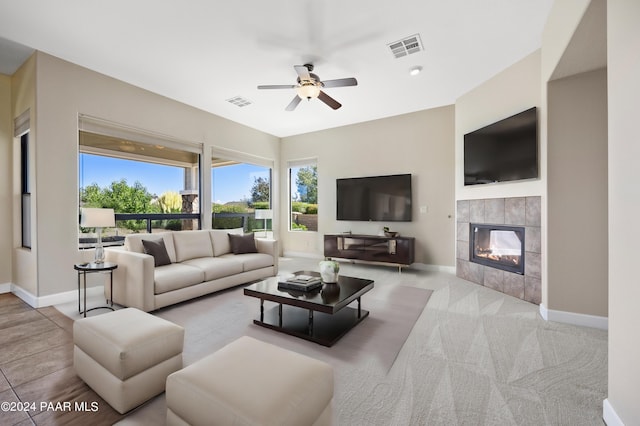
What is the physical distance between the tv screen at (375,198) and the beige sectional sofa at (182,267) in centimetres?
210

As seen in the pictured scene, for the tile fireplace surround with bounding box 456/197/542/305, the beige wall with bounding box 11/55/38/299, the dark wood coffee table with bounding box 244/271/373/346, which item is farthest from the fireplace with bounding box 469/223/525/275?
the beige wall with bounding box 11/55/38/299

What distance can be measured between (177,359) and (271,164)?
5688 mm

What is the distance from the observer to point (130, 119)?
4207 mm

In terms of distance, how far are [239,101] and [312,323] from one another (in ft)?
13.1

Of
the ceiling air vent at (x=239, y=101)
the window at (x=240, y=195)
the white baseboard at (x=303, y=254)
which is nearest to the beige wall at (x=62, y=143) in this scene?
the ceiling air vent at (x=239, y=101)

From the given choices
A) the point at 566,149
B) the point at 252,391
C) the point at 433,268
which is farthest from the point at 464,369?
the point at 433,268

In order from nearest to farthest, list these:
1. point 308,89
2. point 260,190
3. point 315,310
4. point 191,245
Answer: point 315,310, point 308,89, point 191,245, point 260,190

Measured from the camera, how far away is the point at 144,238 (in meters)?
3.65

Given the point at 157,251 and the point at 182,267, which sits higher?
the point at 157,251

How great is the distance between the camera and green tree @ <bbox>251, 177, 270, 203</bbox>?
6828mm

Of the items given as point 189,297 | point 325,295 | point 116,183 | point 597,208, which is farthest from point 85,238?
point 597,208

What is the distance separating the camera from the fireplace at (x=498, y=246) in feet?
12.0

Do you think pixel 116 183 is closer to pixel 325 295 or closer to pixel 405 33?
pixel 325 295
